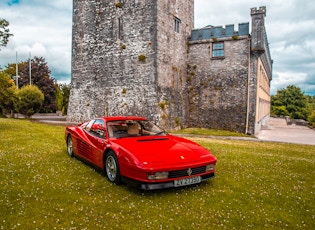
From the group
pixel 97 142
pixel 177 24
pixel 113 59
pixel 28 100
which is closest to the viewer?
pixel 97 142

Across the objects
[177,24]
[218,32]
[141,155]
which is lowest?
[141,155]

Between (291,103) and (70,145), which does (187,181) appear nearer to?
(70,145)

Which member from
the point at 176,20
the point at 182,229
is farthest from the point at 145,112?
the point at 182,229

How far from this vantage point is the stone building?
16938 millimetres

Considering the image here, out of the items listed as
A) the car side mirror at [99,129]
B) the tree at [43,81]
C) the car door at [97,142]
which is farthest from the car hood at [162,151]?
the tree at [43,81]

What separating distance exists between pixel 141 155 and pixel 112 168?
3.08ft

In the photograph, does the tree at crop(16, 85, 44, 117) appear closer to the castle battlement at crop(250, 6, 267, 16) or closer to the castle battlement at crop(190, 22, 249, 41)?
the castle battlement at crop(190, 22, 249, 41)

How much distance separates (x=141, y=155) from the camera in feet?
16.0

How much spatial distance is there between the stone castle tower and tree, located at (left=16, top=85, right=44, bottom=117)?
473cm

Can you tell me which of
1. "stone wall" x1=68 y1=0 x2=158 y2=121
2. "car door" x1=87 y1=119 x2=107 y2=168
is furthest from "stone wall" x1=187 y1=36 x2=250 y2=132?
"car door" x1=87 y1=119 x2=107 y2=168

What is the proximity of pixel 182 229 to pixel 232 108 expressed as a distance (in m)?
16.1

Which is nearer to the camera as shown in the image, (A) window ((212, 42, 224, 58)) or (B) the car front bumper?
(B) the car front bumper

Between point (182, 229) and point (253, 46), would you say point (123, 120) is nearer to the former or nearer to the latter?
point (182, 229)

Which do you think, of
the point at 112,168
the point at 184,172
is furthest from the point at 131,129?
the point at 184,172
